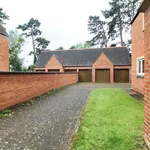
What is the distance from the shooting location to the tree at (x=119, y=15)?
36.8 meters

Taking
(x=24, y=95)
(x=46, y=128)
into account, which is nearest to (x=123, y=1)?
(x=24, y=95)

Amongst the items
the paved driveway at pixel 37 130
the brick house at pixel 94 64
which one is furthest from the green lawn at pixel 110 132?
the brick house at pixel 94 64

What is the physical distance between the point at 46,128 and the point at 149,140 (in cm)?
285

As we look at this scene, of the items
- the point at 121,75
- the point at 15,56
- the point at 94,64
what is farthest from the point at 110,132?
the point at 15,56

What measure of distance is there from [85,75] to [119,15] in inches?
715

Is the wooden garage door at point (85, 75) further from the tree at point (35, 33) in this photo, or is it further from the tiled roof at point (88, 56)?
the tree at point (35, 33)

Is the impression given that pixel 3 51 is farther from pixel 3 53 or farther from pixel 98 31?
pixel 98 31

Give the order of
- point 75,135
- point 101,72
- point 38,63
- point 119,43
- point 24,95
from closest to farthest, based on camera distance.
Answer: point 75,135 → point 24,95 → point 101,72 → point 38,63 → point 119,43

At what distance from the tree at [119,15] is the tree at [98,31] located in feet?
17.8

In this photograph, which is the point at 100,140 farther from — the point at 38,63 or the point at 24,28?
the point at 24,28

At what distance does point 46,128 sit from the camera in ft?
16.5

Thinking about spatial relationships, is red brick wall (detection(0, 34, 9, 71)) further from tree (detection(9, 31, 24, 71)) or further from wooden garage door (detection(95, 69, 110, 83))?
wooden garage door (detection(95, 69, 110, 83))

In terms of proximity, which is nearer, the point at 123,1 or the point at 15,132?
the point at 15,132

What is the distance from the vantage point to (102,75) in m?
28.9
